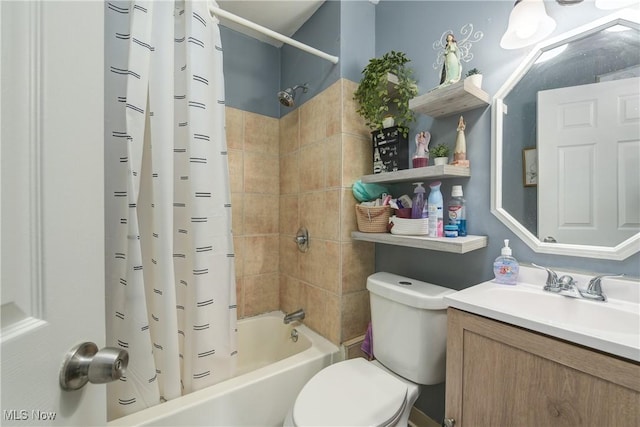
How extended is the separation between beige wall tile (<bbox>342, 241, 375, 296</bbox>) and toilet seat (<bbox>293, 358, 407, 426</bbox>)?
1.27ft

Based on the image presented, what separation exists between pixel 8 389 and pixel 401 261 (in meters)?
1.35

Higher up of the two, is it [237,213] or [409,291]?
[237,213]

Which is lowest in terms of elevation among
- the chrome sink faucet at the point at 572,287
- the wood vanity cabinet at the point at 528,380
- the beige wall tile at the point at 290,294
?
the beige wall tile at the point at 290,294

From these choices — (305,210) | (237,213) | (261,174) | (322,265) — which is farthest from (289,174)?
(322,265)

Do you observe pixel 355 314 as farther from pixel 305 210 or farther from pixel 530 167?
pixel 530 167

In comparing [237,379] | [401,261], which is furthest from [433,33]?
[237,379]

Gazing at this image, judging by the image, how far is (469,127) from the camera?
1144 millimetres

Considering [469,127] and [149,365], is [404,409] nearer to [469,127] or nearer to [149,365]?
[149,365]

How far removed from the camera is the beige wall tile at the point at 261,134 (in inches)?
71.7

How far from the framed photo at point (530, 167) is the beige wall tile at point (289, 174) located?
116 cm

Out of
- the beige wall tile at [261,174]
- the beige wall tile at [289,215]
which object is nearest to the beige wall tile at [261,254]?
the beige wall tile at [289,215]

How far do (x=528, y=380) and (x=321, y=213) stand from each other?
3.54 feet

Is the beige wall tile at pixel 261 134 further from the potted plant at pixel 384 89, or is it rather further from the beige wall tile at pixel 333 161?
the potted plant at pixel 384 89

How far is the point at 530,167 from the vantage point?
1.00 meters
